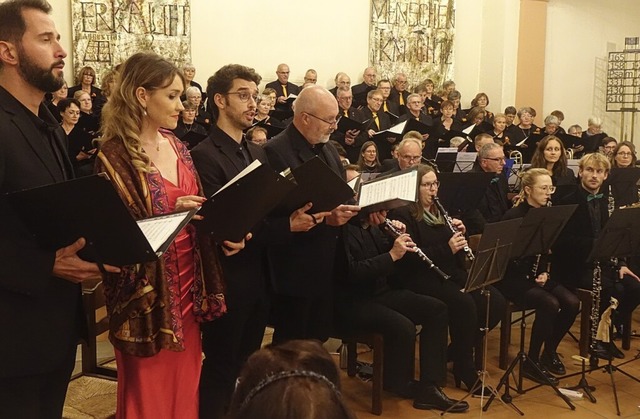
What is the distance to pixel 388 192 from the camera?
3.22 meters

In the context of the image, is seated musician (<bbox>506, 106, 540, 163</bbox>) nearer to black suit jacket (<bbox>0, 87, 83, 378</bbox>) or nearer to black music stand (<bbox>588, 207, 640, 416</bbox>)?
black music stand (<bbox>588, 207, 640, 416</bbox>)

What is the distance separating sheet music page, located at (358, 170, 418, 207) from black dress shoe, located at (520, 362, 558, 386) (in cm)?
170

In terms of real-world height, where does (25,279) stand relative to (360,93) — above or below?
below

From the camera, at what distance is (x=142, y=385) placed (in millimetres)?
2400

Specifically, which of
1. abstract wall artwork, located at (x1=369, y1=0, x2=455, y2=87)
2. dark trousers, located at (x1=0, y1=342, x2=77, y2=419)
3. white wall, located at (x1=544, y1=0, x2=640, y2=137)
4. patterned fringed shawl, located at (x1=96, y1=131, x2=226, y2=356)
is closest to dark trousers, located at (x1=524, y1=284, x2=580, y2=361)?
patterned fringed shawl, located at (x1=96, y1=131, x2=226, y2=356)

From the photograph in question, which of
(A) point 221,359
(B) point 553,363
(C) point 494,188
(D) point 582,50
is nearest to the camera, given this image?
(A) point 221,359

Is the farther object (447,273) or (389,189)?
(447,273)

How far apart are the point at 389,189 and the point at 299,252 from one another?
0.51 m

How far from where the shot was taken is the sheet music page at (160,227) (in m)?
2.01

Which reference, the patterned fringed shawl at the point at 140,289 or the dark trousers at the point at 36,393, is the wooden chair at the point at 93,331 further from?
the dark trousers at the point at 36,393

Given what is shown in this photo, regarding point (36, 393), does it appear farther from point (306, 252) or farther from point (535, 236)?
point (535, 236)

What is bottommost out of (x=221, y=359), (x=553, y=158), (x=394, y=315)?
(x=394, y=315)

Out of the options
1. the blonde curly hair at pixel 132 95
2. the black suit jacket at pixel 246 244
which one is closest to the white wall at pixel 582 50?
the black suit jacket at pixel 246 244

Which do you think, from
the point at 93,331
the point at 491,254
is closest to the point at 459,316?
the point at 491,254
